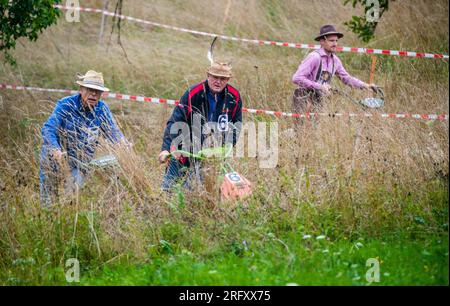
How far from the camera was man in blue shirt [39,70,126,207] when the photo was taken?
7.03m

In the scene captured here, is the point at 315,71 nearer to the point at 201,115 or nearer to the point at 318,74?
the point at 318,74

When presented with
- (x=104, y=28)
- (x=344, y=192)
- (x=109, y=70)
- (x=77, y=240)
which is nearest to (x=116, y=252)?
(x=77, y=240)

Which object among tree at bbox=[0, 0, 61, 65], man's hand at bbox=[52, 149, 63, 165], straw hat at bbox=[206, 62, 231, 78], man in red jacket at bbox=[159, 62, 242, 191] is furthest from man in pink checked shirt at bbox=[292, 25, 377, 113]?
tree at bbox=[0, 0, 61, 65]

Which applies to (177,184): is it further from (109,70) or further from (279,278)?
(109,70)

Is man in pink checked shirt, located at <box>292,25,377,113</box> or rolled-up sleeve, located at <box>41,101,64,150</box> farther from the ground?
man in pink checked shirt, located at <box>292,25,377,113</box>

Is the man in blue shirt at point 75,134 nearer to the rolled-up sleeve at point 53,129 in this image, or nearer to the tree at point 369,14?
the rolled-up sleeve at point 53,129

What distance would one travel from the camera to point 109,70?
14.2 m

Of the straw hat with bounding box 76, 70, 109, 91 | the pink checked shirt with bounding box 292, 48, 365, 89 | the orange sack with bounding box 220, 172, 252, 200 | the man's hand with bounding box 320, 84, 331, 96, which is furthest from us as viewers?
the pink checked shirt with bounding box 292, 48, 365, 89

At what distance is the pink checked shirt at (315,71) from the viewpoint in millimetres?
9203

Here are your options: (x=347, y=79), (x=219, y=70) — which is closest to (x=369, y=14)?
(x=347, y=79)

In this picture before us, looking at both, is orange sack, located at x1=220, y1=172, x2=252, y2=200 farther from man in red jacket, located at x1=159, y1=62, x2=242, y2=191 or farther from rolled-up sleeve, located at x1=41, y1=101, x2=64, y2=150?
rolled-up sleeve, located at x1=41, y1=101, x2=64, y2=150

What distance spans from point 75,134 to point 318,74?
3.54 m

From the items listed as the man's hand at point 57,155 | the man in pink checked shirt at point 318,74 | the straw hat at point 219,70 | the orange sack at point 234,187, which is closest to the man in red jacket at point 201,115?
the straw hat at point 219,70

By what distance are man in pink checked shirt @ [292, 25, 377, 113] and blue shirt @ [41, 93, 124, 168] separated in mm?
2669
